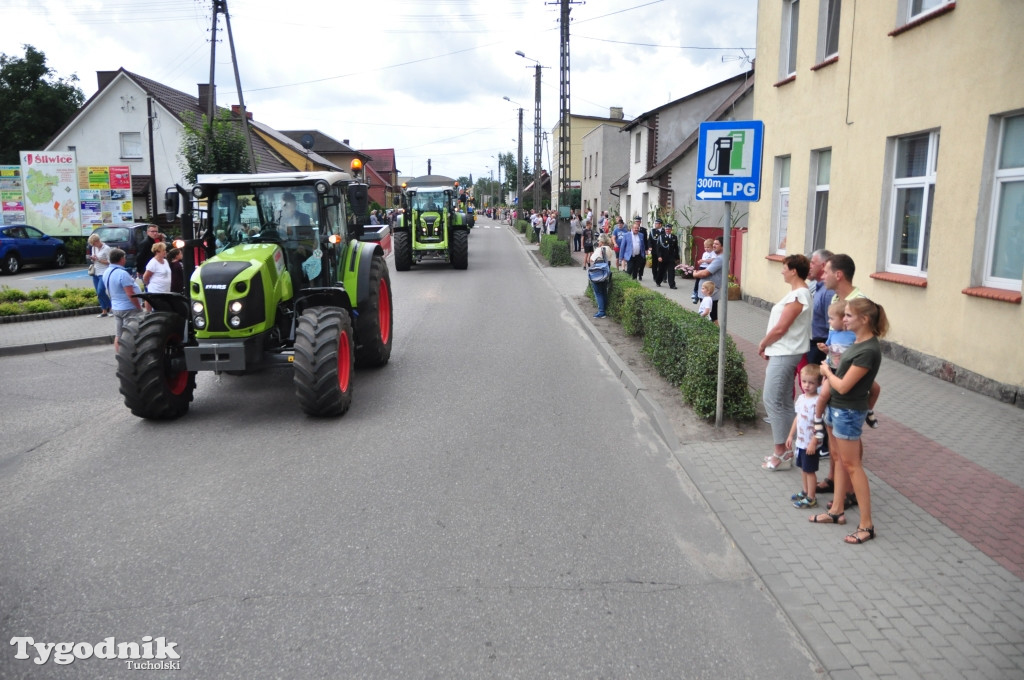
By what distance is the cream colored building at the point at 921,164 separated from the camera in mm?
8164

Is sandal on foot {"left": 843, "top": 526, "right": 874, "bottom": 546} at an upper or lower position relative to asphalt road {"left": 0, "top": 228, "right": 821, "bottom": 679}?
upper

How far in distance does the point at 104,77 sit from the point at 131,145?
12.7ft

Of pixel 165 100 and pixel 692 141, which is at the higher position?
pixel 165 100

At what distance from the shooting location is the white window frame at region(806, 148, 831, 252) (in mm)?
12953

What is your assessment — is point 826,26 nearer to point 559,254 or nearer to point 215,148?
point 559,254

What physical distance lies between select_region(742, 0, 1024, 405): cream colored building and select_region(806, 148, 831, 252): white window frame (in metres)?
0.02

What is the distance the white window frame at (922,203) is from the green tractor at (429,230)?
16123 millimetres

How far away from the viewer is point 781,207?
14898mm

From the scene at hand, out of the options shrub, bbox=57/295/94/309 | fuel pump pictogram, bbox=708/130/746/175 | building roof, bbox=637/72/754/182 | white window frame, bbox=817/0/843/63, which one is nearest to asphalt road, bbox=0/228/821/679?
fuel pump pictogram, bbox=708/130/746/175

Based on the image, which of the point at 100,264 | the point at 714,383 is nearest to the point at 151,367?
the point at 714,383

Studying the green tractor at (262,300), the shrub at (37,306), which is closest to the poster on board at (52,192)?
the shrub at (37,306)

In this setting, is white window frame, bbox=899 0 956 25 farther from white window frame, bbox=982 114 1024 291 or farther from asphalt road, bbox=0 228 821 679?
asphalt road, bbox=0 228 821 679

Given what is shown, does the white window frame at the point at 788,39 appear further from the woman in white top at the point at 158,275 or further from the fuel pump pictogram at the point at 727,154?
the woman in white top at the point at 158,275

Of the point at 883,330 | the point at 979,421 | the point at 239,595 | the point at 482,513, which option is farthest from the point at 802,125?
the point at 239,595
